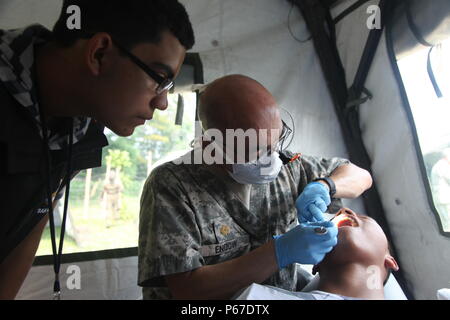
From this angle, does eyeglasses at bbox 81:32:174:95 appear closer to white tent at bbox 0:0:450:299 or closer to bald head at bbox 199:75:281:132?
bald head at bbox 199:75:281:132

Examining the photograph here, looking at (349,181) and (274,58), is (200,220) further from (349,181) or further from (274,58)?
(274,58)

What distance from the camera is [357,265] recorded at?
1573mm

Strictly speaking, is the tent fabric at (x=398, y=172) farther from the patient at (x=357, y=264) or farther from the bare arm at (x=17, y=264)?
the bare arm at (x=17, y=264)

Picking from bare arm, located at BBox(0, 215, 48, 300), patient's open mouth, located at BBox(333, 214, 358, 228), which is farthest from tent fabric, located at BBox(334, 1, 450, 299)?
bare arm, located at BBox(0, 215, 48, 300)

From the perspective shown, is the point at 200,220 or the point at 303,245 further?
the point at 200,220

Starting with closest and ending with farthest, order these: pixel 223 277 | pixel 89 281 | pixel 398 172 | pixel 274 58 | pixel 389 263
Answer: pixel 223 277
pixel 389 263
pixel 89 281
pixel 398 172
pixel 274 58

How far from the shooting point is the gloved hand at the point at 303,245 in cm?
128

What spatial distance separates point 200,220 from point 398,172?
169cm

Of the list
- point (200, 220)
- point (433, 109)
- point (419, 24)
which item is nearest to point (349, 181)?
point (433, 109)

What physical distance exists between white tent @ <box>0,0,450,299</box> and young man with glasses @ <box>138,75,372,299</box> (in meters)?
0.70

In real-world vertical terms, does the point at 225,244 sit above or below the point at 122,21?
below
